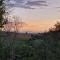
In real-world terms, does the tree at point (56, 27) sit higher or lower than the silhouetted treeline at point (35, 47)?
higher

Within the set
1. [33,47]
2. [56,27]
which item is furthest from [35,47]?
[56,27]

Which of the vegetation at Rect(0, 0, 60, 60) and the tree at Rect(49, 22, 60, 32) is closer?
the vegetation at Rect(0, 0, 60, 60)

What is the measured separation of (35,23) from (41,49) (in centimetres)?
83

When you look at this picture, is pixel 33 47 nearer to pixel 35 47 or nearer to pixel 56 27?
pixel 35 47

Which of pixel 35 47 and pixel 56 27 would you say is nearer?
pixel 35 47

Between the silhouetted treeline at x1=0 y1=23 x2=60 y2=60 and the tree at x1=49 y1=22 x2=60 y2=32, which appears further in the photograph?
the tree at x1=49 y1=22 x2=60 y2=32

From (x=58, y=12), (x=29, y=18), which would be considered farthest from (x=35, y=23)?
(x=58, y=12)

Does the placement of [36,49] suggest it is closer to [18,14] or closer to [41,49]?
[41,49]

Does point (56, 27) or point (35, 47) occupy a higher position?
point (56, 27)

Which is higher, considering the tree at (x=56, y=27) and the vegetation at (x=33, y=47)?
the tree at (x=56, y=27)

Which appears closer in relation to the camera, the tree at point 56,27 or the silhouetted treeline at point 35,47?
the silhouetted treeline at point 35,47

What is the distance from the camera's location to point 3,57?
7188 millimetres

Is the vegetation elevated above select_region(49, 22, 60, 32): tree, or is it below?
below

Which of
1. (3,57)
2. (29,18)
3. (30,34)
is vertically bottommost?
(3,57)
